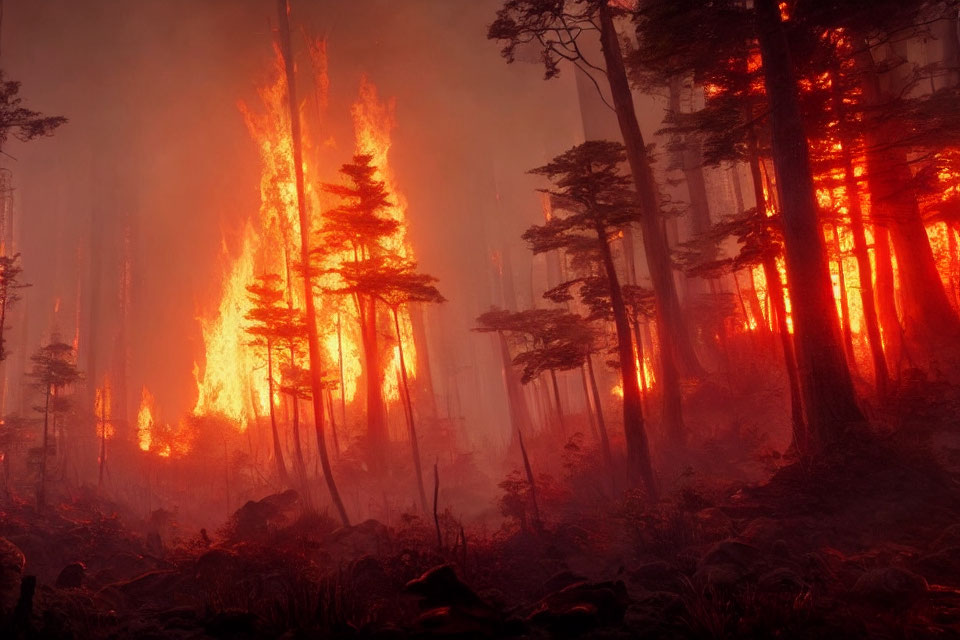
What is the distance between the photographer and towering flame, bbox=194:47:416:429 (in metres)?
44.0

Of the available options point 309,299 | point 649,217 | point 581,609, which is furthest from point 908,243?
point 309,299

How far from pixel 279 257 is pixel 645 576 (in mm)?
50906

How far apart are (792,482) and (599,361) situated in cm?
3868

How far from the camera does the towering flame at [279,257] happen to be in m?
44.0

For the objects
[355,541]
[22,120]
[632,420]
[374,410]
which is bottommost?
[355,541]

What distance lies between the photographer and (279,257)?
52.5 meters

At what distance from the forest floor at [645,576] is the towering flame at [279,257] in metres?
33.9

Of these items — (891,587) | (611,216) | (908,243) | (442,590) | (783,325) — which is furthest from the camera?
(908,243)

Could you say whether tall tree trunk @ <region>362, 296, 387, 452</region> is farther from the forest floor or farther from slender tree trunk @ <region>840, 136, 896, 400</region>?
slender tree trunk @ <region>840, 136, 896, 400</region>

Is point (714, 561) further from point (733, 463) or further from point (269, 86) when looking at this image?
point (269, 86)

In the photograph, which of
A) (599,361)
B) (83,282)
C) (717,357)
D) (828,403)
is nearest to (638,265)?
(599,361)

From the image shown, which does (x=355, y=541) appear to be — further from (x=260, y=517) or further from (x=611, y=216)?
(x=611, y=216)

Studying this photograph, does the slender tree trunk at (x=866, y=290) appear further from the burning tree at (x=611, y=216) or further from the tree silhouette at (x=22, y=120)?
the tree silhouette at (x=22, y=120)

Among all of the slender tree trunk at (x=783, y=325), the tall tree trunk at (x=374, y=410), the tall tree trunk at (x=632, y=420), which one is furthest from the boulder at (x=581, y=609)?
the tall tree trunk at (x=374, y=410)
